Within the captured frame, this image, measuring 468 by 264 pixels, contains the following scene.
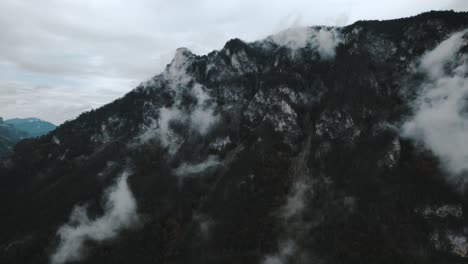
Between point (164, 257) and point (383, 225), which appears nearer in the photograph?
point (383, 225)

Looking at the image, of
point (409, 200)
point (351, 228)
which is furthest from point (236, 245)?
point (409, 200)

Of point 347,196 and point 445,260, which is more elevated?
point 347,196

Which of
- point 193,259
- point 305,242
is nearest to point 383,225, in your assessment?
point 305,242

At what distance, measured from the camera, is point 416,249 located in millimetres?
152625

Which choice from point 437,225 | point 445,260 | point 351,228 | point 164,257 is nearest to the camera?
point 445,260

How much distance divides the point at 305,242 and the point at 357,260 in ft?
84.5

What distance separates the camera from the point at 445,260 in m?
145

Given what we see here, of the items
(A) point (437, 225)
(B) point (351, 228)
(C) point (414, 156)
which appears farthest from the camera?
(C) point (414, 156)

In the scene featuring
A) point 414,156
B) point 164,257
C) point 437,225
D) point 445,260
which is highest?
point 414,156

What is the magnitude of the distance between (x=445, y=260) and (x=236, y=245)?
94183 millimetres

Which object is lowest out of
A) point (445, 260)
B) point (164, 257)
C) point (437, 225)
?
point (164, 257)

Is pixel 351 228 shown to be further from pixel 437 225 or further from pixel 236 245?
pixel 236 245

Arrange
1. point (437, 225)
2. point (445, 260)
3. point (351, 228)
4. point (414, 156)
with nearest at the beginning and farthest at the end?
1. point (445, 260)
2. point (437, 225)
3. point (351, 228)
4. point (414, 156)

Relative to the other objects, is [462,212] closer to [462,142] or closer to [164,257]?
[462,142]
